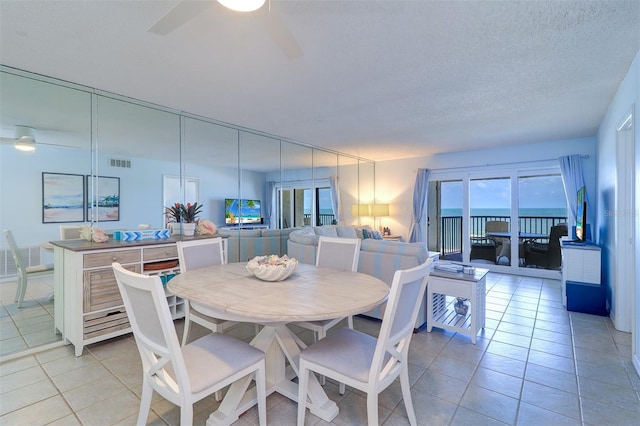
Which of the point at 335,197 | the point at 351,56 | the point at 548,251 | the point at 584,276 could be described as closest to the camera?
the point at 351,56

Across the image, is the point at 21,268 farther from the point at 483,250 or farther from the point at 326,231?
the point at 483,250

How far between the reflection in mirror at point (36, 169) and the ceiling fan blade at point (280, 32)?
2.52 m

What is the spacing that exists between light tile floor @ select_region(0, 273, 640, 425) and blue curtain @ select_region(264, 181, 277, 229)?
2.65 meters

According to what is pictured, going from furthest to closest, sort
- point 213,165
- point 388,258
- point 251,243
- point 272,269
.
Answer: point 251,243, point 213,165, point 388,258, point 272,269

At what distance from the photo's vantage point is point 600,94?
2.99 meters

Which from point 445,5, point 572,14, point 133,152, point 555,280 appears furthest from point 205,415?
point 555,280

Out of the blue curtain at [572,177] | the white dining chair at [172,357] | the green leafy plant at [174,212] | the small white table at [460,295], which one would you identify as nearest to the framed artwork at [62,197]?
the green leafy plant at [174,212]

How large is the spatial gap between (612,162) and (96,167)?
18.5ft

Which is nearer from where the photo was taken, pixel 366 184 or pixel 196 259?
pixel 196 259

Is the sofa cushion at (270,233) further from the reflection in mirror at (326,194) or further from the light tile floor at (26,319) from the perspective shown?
the light tile floor at (26,319)

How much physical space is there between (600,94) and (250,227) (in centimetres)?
476

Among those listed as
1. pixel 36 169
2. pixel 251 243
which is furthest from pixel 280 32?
pixel 251 243

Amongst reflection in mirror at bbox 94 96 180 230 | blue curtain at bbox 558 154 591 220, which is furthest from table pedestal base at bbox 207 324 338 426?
blue curtain at bbox 558 154 591 220

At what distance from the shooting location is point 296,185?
6258mm
